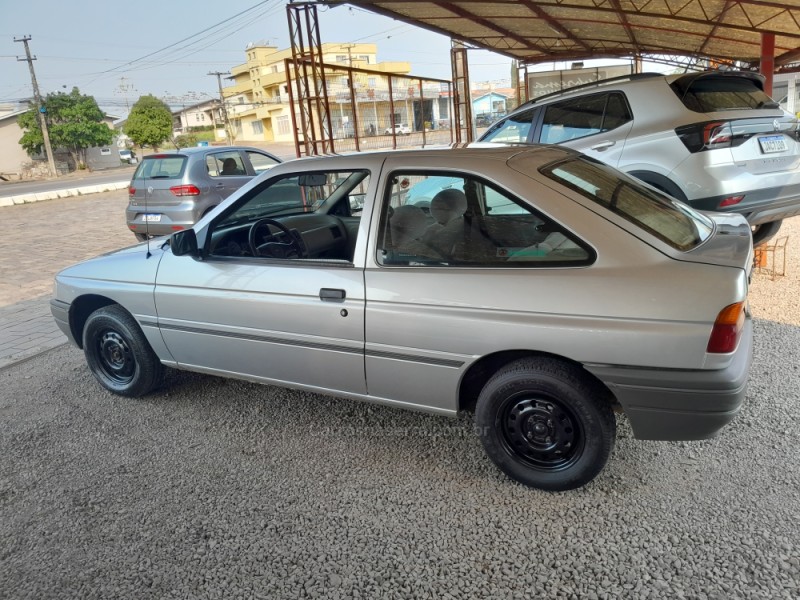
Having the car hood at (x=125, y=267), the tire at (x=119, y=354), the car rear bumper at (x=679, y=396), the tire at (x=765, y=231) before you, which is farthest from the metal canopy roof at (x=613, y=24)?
the car rear bumper at (x=679, y=396)

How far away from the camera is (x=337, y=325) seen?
3.06m

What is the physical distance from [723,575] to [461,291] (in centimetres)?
154

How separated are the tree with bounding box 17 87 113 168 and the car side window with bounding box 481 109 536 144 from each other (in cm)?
4969

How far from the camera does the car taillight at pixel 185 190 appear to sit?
9.27 meters

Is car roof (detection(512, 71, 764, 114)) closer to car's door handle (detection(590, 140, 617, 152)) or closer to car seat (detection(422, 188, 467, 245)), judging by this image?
car's door handle (detection(590, 140, 617, 152))

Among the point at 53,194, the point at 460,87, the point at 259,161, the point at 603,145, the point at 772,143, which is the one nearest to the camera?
the point at 772,143

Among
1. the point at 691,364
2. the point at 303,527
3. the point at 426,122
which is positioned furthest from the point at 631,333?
the point at 426,122

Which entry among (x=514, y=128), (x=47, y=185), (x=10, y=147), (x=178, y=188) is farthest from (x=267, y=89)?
(x=514, y=128)

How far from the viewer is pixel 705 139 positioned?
15.7ft

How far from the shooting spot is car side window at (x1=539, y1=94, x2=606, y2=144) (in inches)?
233

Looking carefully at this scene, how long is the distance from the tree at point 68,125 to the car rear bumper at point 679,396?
2117 inches

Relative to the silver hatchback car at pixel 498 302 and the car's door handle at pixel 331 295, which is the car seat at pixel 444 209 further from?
the car's door handle at pixel 331 295

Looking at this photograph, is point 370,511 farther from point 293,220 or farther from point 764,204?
point 764,204

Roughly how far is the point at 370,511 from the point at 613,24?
12604 mm
